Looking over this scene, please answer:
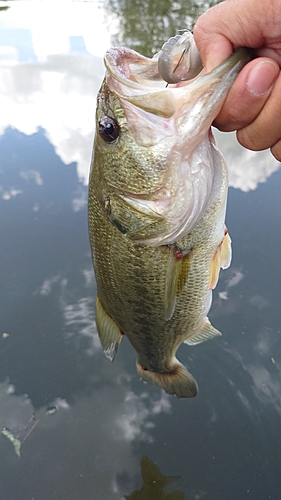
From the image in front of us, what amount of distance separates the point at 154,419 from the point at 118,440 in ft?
0.89

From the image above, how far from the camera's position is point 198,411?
2.36 m

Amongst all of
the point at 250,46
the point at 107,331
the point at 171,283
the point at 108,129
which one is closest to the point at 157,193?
the point at 108,129

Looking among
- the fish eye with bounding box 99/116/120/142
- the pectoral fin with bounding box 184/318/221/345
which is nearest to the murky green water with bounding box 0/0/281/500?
the pectoral fin with bounding box 184/318/221/345

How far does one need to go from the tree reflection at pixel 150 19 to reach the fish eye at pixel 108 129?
724 centimetres

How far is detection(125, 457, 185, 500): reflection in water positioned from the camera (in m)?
2.11

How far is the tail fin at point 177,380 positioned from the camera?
1.84 metres

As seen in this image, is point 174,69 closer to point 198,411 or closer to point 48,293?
point 198,411

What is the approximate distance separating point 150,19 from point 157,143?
10.8m

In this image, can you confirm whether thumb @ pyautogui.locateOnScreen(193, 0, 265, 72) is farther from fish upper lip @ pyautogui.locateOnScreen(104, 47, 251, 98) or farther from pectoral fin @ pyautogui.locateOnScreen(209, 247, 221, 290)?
pectoral fin @ pyautogui.locateOnScreen(209, 247, 221, 290)

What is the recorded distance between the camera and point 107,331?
172 cm

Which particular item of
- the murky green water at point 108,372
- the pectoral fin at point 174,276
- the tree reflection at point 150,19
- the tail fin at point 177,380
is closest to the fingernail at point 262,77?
the pectoral fin at point 174,276

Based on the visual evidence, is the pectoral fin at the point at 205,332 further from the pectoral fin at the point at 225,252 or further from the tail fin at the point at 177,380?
the pectoral fin at the point at 225,252

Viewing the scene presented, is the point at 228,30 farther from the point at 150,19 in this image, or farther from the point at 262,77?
the point at 150,19

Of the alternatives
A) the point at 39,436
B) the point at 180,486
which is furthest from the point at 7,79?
the point at 180,486
